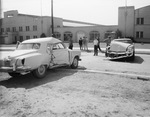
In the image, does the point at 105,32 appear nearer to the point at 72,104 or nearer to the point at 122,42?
the point at 122,42

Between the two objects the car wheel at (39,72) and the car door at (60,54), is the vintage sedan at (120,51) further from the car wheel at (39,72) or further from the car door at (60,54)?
the car wheel at (39,72)

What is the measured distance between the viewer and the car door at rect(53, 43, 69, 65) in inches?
326

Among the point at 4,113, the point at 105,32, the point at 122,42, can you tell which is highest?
the point at 105,32

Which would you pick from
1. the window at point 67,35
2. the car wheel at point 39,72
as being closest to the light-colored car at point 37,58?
the car wheel at point 39,72

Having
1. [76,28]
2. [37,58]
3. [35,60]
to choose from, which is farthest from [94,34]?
[35,60]

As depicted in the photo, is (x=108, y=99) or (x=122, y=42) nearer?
(x=108, y=99)

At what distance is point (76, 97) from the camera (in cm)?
514

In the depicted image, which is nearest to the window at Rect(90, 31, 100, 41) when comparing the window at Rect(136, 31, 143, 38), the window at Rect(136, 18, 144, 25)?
the window at Rect(136, 31, 143, 38)

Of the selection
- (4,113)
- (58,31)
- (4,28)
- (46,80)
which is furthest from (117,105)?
(4,28)

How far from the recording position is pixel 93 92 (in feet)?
18.2

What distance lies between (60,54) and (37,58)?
164 centimetres

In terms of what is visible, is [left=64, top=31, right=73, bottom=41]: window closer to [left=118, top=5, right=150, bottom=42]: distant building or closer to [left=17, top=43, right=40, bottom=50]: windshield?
[left=118, top=5, right=150, bottom=42]: distant building

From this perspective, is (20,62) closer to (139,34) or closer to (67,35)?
(139,34)

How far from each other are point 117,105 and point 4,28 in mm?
55050
